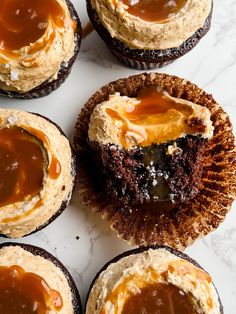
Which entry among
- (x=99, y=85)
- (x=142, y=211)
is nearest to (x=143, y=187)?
(x=142, y=211)

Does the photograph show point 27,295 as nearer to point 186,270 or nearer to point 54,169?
point 54,169

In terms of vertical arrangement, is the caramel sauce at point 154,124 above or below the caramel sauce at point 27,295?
above

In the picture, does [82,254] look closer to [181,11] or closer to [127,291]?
[127,291]

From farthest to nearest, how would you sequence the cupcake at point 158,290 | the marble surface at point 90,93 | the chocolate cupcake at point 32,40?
the marble surface at point 90,93
the chocolate cupcake at point 32,40
the cupcake at point 158,290

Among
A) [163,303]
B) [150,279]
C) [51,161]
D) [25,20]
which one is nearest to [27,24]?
[25,20]

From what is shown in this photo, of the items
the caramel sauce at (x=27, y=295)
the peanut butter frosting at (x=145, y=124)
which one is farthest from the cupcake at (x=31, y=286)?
the peanut butter frosting at (x=145, y=124)

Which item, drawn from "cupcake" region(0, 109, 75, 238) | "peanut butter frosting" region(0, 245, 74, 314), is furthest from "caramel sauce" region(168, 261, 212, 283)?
"cupcake" region(0, 109, 75, 238)

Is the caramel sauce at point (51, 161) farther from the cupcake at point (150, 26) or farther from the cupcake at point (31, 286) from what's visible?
the cupcake at point (150, 26)
